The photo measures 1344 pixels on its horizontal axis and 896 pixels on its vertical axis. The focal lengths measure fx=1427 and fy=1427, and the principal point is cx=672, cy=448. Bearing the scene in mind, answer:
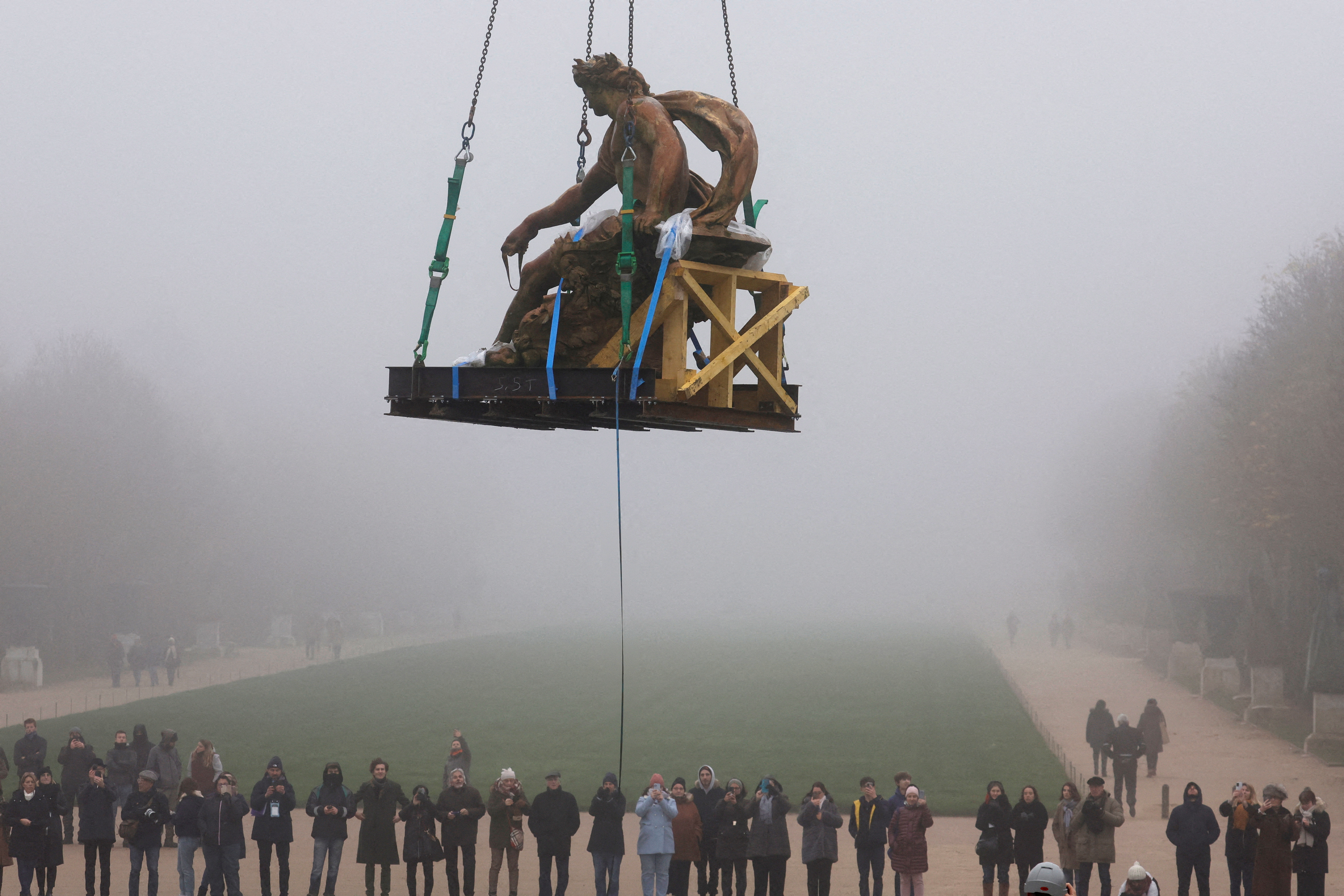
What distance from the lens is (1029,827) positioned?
1647 cm

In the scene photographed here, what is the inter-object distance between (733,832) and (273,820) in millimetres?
5442

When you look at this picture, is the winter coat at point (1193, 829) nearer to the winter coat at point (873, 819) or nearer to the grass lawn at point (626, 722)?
the winter coat at point (873, 819)

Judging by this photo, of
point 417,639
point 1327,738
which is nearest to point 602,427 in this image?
point 1327,738

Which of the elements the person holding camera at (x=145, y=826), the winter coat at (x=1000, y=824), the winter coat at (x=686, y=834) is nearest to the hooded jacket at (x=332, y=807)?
the person holding camera at (x=145, y=826)

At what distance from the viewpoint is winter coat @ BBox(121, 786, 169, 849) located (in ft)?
53.8

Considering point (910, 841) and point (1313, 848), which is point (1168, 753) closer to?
point (1313, 848)

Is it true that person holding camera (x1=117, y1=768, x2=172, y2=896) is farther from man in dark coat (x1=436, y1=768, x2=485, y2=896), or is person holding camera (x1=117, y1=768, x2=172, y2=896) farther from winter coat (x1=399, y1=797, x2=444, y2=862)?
man in dark coat (x1=436, y1=768, x2=485, y2=896)

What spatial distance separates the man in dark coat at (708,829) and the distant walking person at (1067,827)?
3906 millimetres

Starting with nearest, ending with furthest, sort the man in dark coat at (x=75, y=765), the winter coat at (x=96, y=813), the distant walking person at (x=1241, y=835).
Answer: the distant walking person at (x=1241, y=835)
the winter coat at (x=96, y=813)
the man in dark coat at (x=75, y=765)

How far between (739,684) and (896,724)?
608 inches

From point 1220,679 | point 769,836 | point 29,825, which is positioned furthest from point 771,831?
point 1220,679

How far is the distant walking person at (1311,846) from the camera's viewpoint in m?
16.2

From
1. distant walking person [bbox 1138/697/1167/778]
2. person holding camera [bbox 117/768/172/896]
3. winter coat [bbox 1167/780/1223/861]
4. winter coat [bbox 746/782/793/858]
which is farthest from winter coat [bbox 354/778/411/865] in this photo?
distant walking person [bbox 1138/697/1167/778]

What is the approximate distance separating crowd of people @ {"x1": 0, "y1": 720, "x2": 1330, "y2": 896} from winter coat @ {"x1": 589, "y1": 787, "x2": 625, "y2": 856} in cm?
2
